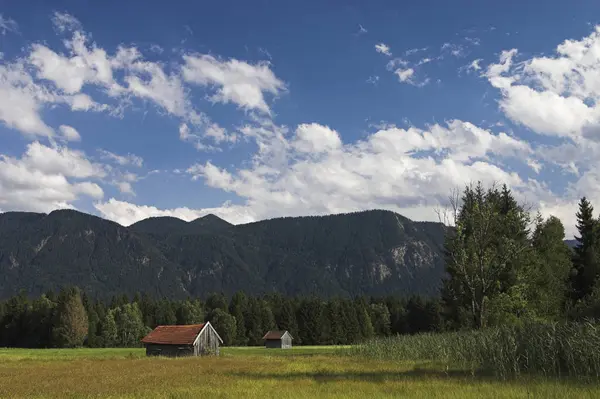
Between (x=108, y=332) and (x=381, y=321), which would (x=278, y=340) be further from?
(x=381, y=321)

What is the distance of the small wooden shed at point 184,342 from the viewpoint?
2773 inches

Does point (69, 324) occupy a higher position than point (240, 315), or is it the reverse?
point (240, 315)

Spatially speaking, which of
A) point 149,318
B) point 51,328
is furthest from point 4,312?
point 149,318

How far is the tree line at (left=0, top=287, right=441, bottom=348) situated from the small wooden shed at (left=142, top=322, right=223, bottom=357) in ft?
177

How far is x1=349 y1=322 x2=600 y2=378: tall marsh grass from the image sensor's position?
22.6 m

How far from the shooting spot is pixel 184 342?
231ft

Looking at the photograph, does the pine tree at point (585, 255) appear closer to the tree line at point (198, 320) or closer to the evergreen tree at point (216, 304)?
the tree line at point (198, 320)

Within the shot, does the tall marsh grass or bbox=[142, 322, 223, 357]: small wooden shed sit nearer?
the tall marsh grass

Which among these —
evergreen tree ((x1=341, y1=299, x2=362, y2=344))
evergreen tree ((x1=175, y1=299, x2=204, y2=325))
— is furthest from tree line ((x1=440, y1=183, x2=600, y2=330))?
evergreen tree ((x1=175, y1=299, x2=204, y2=325))

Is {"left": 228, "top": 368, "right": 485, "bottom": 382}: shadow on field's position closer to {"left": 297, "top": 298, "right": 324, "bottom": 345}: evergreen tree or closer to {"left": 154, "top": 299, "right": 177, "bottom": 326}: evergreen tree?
{"left": 297, "top": 298, "right": 324, "bottom": 345}: evergreen tree

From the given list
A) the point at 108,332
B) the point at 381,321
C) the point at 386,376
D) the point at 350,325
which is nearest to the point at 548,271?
the point at 386,376

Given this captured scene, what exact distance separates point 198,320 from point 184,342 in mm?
76757

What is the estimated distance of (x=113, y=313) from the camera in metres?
138

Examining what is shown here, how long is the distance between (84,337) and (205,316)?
3687cm
